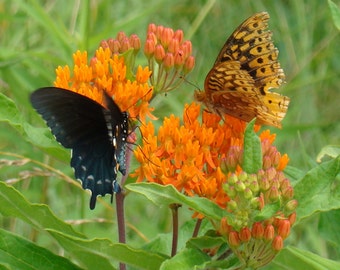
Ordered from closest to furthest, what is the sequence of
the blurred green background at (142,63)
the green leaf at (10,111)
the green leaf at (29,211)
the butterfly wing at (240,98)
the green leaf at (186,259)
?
the green leaf at (186,259) → the green leaf at (29,211) → the green leaf at (10,111) → the butterfly wing at (240,98) → the blurred green background at (142,63)

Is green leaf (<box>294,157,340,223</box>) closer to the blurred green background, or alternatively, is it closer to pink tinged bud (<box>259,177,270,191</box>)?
pink tinged bud (<box>259,177,270,191</box>)

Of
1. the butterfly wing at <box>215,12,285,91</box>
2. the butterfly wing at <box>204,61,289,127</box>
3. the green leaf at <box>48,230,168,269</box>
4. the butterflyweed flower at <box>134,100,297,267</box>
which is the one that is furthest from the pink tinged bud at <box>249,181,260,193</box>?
the butterfly wing at <box>215,12,285,91</box>

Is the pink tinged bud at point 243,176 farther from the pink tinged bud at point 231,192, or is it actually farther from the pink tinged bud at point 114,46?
the pink tinged bud at point 114,46

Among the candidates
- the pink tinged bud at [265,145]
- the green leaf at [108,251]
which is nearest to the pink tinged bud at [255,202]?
the pink tinged bud at [265,145]

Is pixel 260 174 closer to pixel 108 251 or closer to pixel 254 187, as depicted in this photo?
pixel 254 187

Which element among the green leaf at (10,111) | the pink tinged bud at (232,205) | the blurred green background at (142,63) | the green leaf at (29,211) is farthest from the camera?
the blurred green background at (142,63)

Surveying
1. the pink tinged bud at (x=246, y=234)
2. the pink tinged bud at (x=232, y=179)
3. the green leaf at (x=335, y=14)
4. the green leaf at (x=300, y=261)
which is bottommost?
the green leaf at (x=300, y=261)
